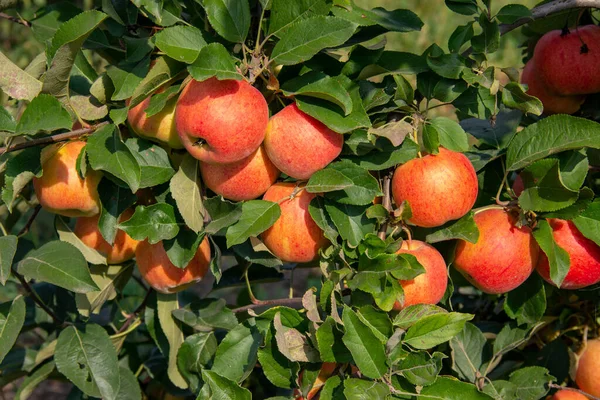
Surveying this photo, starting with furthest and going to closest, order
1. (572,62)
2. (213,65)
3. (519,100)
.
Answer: (572,62) → (519,100) → (213,65)

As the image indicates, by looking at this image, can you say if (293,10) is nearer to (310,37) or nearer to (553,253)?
(310,37)

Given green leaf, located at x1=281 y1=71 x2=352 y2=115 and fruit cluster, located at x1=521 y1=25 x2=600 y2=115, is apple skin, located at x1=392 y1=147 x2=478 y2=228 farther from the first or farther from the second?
fruit cluster, located at x1=521 y1=25 x2=600 y2=115

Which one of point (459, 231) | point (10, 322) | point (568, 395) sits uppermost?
point (459, 231)

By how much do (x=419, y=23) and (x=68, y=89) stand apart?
59 centimetres

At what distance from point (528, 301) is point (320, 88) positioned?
0.55m

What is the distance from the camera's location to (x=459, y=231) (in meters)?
1.03

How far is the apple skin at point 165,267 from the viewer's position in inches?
47.0

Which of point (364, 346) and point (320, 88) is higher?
point (320, 88)

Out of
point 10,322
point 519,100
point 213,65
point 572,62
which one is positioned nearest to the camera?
point 213,65

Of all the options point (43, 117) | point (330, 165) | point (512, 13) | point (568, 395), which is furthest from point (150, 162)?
point (568, 395)

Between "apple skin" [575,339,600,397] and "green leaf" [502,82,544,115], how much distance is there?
0.58 m

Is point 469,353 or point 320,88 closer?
point 320,88

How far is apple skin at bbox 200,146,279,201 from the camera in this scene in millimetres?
1042

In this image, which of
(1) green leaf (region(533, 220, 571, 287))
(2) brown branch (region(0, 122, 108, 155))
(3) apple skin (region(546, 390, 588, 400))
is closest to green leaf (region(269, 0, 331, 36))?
(2) brown branch (region(0, 122, 108, 155))
